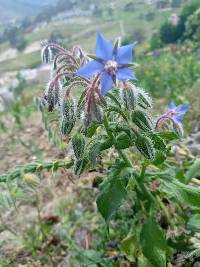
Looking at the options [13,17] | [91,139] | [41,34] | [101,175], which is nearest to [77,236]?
[101,175]

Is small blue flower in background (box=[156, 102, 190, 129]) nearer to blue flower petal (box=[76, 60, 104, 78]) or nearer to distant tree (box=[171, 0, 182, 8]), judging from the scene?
blue flower petal (box=[76, 60, 104, 78])

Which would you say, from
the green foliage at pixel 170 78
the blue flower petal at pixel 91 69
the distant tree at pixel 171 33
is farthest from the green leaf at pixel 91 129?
the distant tree at pixel 171 33

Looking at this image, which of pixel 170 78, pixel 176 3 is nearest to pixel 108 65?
pixel 170 78

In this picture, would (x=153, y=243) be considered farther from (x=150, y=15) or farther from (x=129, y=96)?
(x=150, y=15)

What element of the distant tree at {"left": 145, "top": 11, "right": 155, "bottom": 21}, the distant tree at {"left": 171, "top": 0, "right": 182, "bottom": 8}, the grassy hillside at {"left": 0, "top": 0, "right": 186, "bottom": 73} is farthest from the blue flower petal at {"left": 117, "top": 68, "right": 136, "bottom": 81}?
the distant tree at {"left": 145, "top": 11, "right": 155, "bottom": 21}

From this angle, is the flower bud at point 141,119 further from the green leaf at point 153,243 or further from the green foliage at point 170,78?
the green foliage at point 170,78

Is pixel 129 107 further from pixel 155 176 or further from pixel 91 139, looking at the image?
pixel 155 176
